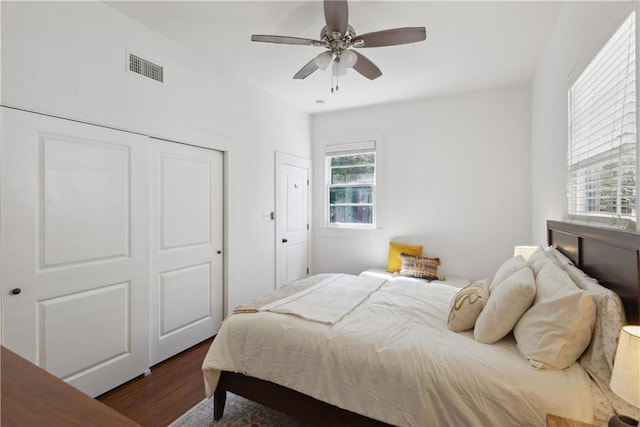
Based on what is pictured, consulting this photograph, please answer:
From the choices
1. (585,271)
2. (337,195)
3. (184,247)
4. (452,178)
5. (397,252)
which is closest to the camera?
(585,271)

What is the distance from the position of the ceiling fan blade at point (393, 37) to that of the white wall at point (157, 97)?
1632 mm

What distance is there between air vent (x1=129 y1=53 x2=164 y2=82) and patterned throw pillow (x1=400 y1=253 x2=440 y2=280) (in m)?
3.23

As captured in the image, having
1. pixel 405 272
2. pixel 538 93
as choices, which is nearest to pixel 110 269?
pixel 405 272

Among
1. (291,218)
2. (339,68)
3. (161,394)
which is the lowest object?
(161,394)

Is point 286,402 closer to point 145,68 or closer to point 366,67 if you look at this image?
point 366,67

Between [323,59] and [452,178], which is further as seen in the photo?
[452,178]

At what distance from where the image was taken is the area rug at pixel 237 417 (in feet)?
6.05

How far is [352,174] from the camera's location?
14.5 ft

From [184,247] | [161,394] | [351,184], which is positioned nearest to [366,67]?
[351,184]

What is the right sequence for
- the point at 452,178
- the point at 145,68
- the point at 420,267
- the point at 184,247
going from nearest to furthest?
1. the point at 145,68
2. the point at 184,247
3. the point at 420,267
4. the point at 452,178

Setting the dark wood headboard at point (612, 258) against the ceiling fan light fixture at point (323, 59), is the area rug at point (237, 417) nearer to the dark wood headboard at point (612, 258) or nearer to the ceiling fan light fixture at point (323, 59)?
the dark wood headboard at point (612, 258)

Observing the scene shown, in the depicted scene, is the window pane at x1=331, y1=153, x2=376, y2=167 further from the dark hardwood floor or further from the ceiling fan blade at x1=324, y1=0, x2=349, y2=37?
the dark hardwood floor

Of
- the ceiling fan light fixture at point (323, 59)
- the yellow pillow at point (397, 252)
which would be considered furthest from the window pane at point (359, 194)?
the ceiling fan light fixture at point (323, 59)

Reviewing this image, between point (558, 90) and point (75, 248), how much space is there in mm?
3701
